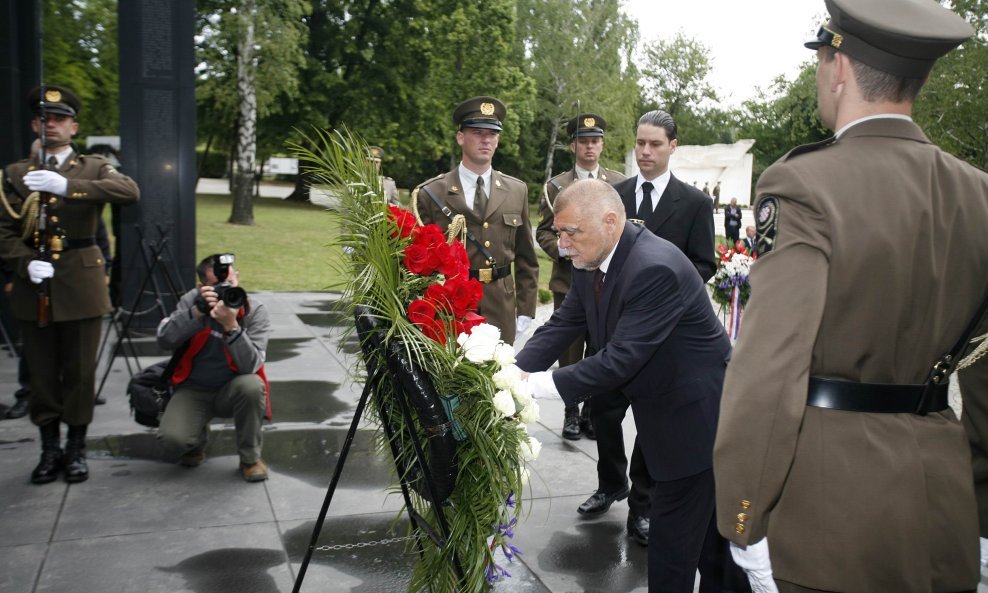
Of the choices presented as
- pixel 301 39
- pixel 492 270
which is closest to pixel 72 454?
pixel 492 270

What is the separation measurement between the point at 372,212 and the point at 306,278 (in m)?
12.4

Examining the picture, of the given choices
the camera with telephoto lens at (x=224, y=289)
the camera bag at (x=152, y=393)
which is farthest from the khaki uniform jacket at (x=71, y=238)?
the camera with telephoto lens at (x=224, y=289)

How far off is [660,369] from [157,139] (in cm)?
811

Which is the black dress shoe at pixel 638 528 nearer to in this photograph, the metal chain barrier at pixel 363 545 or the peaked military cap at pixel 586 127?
the metal chain barrier at pixel 363 545

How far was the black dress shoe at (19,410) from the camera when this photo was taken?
6.19 m

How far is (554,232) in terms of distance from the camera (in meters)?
6.30

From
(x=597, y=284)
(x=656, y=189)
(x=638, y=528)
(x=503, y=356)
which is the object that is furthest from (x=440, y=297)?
(x=656, y=189)

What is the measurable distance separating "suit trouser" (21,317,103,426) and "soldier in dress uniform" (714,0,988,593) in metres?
4.45

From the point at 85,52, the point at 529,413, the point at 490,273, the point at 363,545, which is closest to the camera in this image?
the point at 529,413

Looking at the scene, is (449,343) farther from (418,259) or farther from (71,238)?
(71,238)

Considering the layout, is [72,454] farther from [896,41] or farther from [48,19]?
[48,19]

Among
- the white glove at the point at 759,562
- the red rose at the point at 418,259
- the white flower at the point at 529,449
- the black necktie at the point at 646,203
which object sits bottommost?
the white flower at the point at 529,449

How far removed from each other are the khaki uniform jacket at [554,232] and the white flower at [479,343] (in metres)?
3.22

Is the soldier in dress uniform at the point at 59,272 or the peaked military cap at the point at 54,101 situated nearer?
the soldier in dress uniform at the point at 59,272
